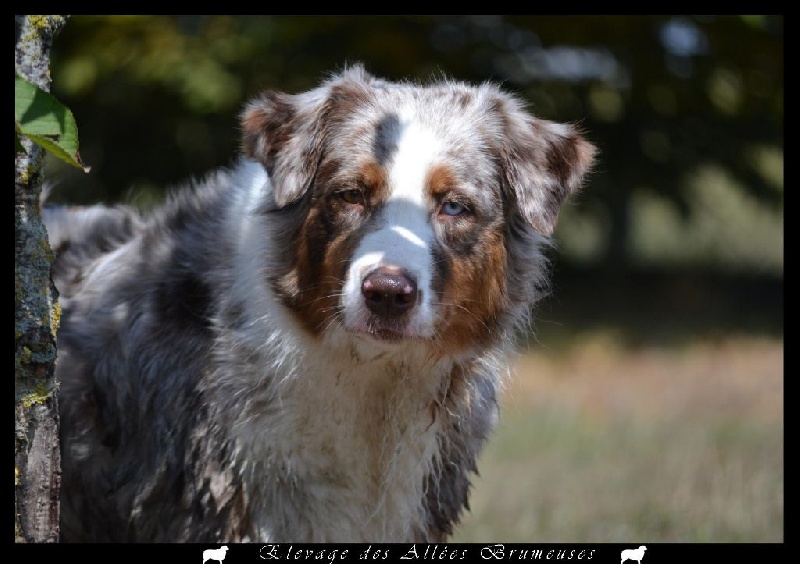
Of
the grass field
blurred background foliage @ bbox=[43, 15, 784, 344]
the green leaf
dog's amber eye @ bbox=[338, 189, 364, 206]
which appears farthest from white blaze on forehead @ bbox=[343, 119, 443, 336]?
blurred background foliage @ bbox=[43, 15, 784, 344]

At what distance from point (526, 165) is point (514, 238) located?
265 millimetres

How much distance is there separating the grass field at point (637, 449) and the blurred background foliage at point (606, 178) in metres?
0.02

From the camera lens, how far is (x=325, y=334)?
3.50m

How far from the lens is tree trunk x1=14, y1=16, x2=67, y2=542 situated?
2.71m

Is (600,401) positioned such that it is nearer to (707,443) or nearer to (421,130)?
(707,443)

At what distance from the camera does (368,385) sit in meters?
3.55

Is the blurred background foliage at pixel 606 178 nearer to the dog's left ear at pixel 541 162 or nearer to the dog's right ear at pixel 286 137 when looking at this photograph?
the dog's left ear at pixel 541 162

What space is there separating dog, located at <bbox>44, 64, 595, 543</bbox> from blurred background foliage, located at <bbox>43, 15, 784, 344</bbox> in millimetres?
4984

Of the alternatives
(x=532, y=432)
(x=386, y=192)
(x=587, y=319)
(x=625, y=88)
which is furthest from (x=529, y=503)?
(x=625, y=88)

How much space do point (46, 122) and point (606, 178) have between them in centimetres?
887

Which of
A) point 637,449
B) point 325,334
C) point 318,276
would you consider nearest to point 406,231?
point 318,276
